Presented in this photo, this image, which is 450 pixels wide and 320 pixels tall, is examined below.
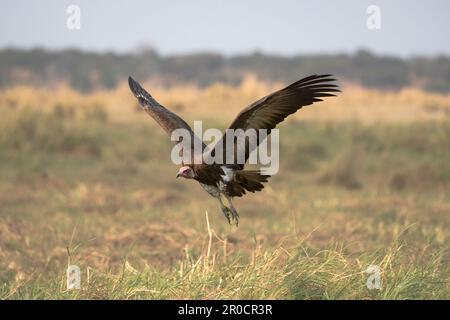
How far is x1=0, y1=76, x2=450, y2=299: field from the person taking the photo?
5242 mm

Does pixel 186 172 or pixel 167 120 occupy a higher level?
pixel 167 120

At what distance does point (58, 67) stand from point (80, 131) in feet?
96.0

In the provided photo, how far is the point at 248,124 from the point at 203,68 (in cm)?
4243

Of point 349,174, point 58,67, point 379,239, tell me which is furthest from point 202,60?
point 379,239

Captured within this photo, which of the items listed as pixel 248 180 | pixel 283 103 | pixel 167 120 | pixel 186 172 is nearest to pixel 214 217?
pixel 167 120

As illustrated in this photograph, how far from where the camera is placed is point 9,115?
17156mm

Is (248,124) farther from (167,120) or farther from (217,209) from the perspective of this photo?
(217,209)

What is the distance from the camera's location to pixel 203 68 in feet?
156

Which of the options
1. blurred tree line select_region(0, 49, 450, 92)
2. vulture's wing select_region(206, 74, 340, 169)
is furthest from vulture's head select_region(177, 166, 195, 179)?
blurred tree line select_region(0, 49, 450, 92)

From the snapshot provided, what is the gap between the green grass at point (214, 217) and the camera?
523 centimetres

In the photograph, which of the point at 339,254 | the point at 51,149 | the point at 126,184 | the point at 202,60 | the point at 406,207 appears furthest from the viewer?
the point at 202,60

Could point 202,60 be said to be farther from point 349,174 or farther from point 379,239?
point 379,239

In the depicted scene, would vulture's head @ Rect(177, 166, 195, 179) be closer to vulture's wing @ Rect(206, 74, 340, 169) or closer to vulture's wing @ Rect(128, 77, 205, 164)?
vulture's wing @ Rect(128, 77, 205, 164)

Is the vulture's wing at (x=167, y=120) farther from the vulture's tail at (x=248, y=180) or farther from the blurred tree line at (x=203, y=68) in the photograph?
the blurred tree line at (x=203, y=68)
